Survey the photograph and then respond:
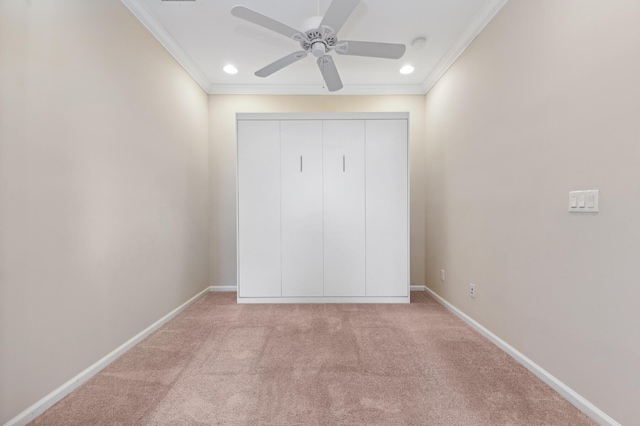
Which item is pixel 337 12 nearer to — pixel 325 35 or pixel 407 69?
pixel 325 35

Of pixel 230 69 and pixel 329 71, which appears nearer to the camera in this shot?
pixel 329 71

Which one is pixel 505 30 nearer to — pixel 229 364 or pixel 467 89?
pixel 467 89

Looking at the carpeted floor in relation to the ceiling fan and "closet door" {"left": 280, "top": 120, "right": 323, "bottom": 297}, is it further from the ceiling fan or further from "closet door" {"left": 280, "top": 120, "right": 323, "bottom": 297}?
the ceiling fan

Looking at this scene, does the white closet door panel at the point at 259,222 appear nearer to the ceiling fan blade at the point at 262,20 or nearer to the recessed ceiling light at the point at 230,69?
the recessed ceiling light at the point at 230,69

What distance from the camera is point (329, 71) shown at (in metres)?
2.26

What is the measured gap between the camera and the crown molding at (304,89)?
3.56 metres

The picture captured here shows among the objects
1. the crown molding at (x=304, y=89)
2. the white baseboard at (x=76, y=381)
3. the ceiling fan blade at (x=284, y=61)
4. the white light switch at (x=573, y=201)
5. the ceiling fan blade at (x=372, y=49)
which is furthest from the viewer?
the crown molding at (x=304, y=89)

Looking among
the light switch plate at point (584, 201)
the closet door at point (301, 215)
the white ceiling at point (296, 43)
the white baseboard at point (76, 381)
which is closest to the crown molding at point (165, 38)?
the white ceiling at point (296, 43)

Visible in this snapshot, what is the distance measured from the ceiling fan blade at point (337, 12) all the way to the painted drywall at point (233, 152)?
1.89m

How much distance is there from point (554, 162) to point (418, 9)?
157 cm

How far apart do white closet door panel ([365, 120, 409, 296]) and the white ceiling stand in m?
0.78

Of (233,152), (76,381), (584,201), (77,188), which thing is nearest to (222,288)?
(233,152)

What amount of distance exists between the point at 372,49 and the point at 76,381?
2824 mm

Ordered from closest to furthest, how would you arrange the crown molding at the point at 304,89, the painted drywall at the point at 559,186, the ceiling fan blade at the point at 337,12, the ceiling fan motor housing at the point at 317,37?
1. the painted drywall at the point at 559,186
2. the ceiling fan blade at the point at 337,12
3. the ceiling fan motor housing at the point at 317,37
4. the crown molding at the point at 304,89
